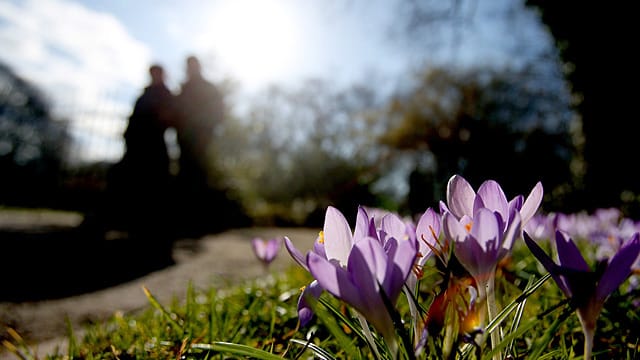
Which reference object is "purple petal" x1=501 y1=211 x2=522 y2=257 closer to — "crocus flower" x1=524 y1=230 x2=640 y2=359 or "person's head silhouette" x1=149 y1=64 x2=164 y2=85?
"crocus flower" x1=524 y1=230 x2=640 y2=359

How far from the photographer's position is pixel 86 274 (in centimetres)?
312

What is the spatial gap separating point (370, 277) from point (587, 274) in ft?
0.92

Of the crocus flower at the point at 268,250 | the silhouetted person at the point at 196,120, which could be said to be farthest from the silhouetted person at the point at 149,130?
the crocus flower at the point at 268,250

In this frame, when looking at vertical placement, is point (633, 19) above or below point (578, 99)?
above

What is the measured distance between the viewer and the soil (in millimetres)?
2082

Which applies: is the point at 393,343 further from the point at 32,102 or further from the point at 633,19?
the point at 32,102

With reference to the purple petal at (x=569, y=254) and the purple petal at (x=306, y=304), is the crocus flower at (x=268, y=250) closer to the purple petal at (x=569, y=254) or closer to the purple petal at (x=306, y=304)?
the purple petal at (x=306, y=304)

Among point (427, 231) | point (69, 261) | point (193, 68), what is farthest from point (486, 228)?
point (193, 68)

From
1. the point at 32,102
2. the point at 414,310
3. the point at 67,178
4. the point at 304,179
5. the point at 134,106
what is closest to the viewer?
the point at 414,310

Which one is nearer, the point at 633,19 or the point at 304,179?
the point at 633,19

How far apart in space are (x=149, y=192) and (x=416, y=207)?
405 centimetres

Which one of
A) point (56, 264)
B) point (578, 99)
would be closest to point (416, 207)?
point (56, 264)

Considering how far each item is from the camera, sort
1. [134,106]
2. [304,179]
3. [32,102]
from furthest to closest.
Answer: [304,179] < [32,102] < [134,106]

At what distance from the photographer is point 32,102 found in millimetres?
20438
